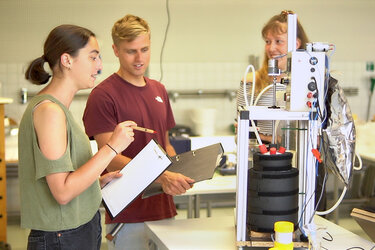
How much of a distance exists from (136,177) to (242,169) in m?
0.40

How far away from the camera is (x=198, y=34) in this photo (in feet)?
17.6

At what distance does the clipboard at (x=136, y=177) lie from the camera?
1.91 metres

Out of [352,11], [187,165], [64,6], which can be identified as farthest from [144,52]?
[352,11]

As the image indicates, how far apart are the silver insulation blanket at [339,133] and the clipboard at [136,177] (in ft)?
1.88

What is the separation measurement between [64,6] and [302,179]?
12.4ft

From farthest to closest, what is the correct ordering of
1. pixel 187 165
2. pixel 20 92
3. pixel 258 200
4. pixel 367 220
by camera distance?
1. pixel 20 92
2. pixel 187 165
3. pixel 367 220
4. pixel 258 200

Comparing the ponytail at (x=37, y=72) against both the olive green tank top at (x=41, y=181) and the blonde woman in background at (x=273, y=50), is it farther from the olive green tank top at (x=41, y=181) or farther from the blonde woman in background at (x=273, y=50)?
the blonde woman in background at (x=273, y=50)

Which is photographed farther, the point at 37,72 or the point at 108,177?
the point at 108,177

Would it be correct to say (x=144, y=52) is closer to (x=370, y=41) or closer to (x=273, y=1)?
(x=273, y=1)

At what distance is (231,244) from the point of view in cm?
197

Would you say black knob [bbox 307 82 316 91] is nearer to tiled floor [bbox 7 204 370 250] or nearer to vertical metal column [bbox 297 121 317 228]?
vertical metal column [bbox 297 121 317 228]

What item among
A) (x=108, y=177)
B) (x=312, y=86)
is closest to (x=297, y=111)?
(x=312, y=86)

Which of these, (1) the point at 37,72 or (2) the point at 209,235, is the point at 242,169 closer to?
(2) the point at 209,235

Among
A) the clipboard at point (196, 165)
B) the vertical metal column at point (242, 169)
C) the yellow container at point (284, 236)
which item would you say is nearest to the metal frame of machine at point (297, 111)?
the vertical metal column at point (242, 169)
